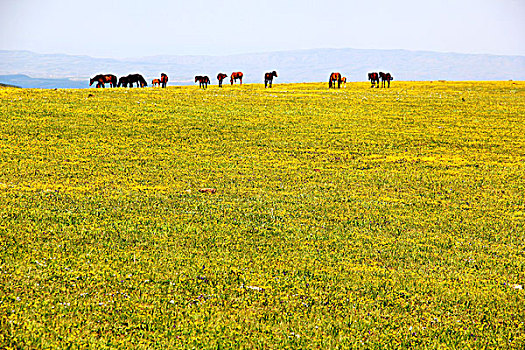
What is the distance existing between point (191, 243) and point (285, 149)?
14420mm

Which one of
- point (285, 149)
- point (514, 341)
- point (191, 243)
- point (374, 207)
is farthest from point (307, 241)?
point (285, 149)

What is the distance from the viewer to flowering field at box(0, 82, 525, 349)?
309 inches

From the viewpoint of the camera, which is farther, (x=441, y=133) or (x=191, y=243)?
(x=441, y=133)

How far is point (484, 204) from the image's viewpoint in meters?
16.1

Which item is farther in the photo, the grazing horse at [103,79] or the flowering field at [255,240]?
the grazing horse at [103,79]

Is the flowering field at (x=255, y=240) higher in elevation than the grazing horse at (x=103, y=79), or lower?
lower

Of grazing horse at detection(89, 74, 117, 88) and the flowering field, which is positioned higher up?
grazing horse at detection(89, 74, 117, 88)

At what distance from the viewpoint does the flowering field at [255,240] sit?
7.84 metres

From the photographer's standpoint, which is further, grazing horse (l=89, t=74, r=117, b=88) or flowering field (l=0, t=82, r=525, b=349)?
grazing horse (l=89, t=74, r=117, b=88)

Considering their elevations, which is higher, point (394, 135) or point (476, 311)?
point (394, 135)

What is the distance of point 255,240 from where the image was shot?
11992mm

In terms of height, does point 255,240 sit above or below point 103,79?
below

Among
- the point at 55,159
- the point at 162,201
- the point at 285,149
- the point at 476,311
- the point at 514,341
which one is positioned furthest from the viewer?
the point at 285,149

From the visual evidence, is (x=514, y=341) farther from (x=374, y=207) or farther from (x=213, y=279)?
(x=374, y=207)
